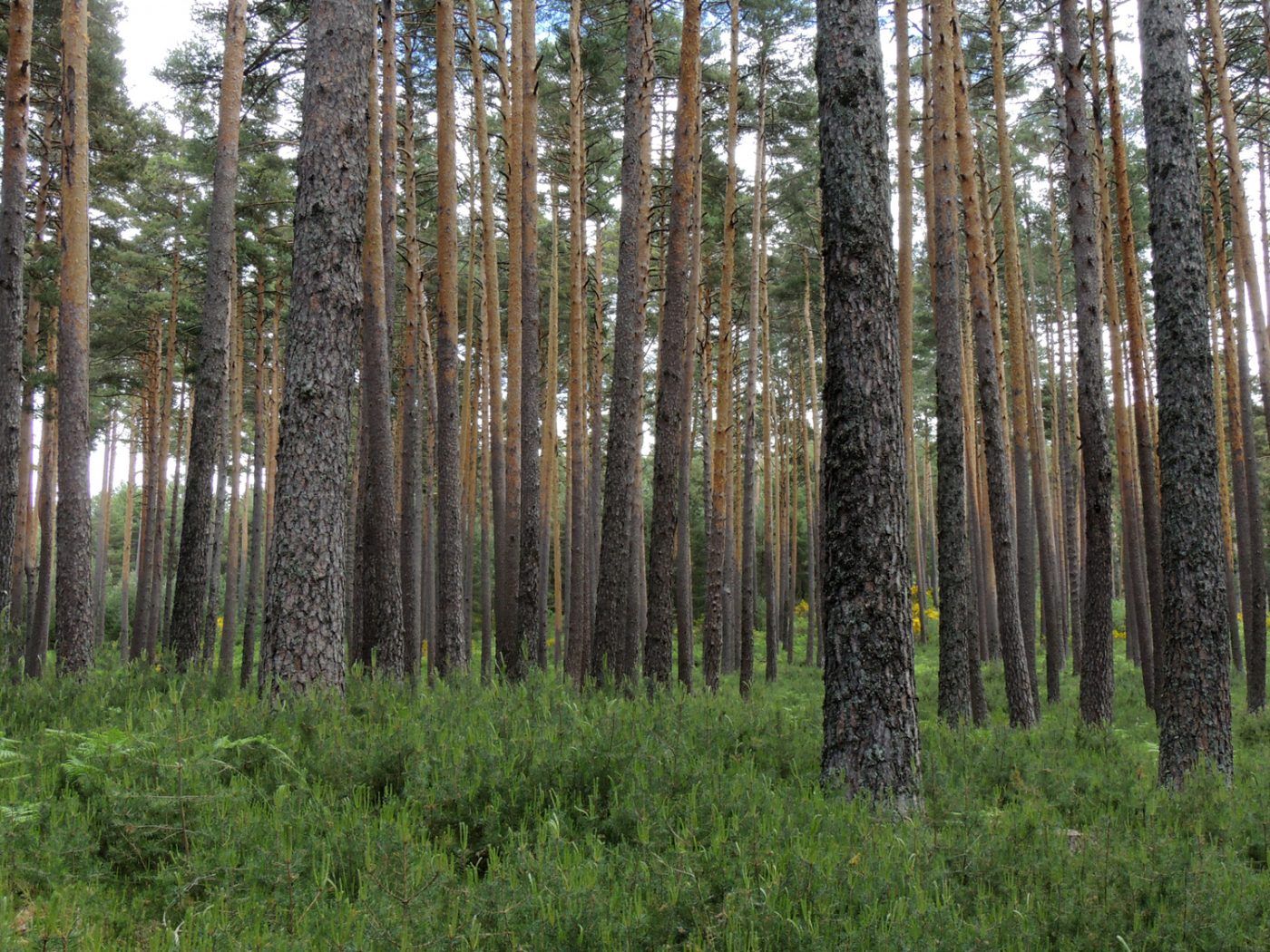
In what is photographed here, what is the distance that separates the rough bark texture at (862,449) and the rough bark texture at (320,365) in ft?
11.1

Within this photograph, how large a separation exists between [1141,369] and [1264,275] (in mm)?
10204

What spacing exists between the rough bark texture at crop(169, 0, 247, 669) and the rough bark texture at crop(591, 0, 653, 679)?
13.9 feet

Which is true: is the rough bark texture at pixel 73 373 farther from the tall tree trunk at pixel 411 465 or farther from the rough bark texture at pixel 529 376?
the rough bark texture at pixel 529 376

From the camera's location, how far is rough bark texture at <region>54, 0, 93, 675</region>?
9273mm

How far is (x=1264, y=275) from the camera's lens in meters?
17.7

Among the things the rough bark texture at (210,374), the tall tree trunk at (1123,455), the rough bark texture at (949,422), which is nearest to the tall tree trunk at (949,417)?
the rough bark texture at (949,422)

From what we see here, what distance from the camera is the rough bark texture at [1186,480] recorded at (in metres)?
6.10

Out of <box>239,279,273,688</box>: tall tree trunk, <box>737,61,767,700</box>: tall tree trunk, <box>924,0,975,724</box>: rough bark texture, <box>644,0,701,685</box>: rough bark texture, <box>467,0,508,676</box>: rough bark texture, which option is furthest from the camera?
<box>239,279,273,688</box>: tall tree trunk

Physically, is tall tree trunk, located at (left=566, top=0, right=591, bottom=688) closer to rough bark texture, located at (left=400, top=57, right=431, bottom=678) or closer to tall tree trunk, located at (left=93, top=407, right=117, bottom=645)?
rough bark texture, located at (left=400, top=57, right=431, bottom=678)

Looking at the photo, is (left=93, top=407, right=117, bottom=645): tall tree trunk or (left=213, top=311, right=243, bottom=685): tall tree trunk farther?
(left=93, top=407, right=117, bottom=645): tall tree trunk

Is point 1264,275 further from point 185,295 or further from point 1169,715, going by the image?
point 185,295

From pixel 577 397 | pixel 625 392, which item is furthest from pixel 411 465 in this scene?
pixel 625 392

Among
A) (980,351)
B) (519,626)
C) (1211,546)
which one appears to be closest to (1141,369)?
(980,351)

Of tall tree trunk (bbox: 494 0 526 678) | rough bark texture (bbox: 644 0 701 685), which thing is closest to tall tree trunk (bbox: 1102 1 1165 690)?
rough bark texture (bbox: 644 0 701 685)
